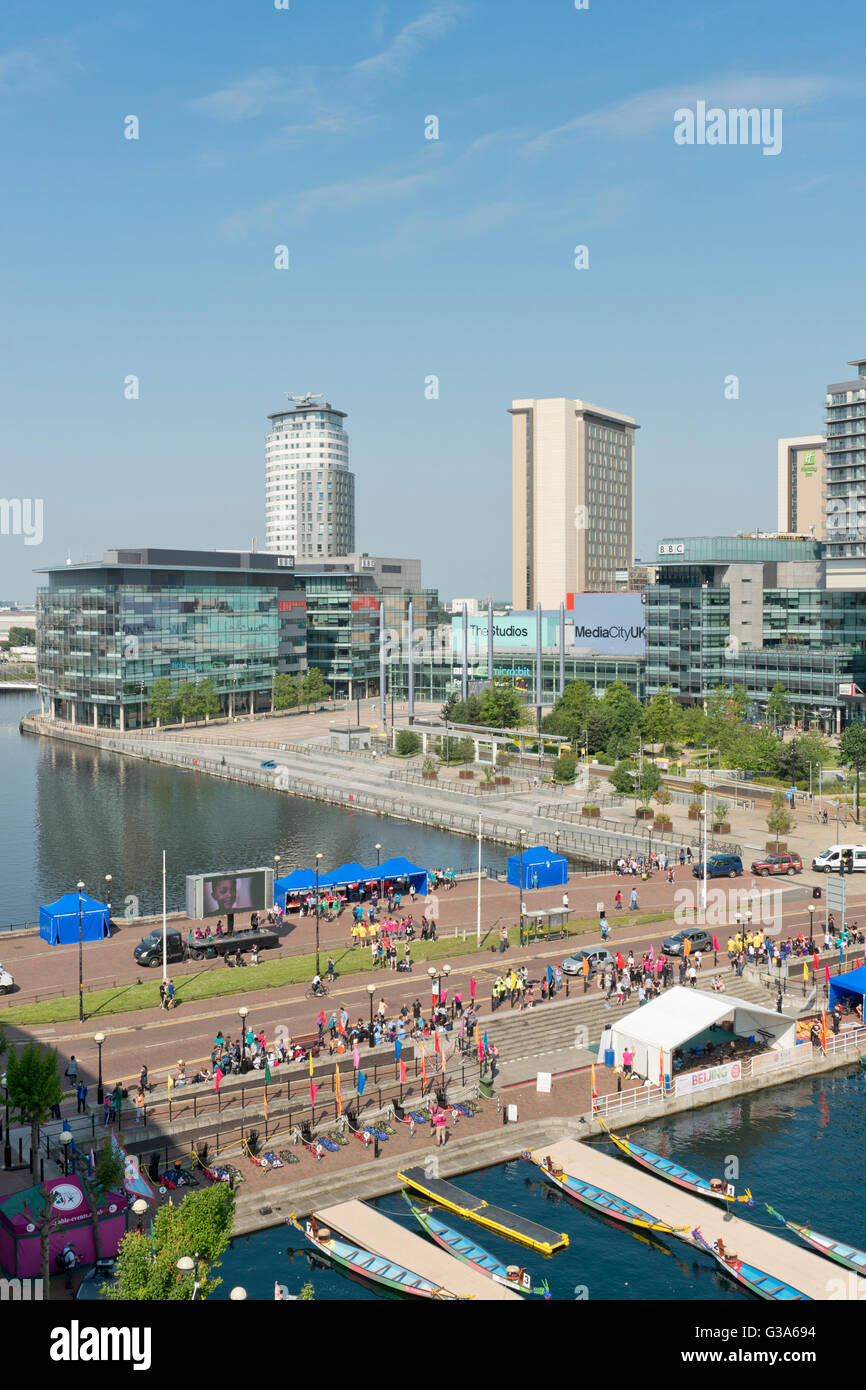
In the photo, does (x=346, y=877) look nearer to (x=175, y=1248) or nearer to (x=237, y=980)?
(x=237, y=980)

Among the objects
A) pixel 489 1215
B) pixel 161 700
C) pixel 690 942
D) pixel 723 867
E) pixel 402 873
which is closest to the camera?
pixel 489 1215

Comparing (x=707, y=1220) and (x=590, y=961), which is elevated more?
(x=590, y=961)

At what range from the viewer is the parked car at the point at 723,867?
6216 centimetres

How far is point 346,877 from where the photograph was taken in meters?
57.2

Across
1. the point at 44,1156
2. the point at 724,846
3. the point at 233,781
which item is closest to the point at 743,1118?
the point at 44,1156

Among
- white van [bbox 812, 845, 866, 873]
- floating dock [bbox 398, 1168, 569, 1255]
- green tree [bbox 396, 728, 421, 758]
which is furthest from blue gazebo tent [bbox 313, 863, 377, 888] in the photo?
green tree [bbox 396, 728, 421, 758]

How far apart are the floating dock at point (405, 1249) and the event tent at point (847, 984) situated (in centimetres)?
2155

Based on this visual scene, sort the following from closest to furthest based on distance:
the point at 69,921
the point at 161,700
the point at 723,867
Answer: the point at 69,921
the point at 723,867
the point at 161,700

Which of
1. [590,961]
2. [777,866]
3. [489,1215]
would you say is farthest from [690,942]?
[489,1215]

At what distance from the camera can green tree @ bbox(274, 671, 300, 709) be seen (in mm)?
147500

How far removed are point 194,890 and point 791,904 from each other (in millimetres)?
28330

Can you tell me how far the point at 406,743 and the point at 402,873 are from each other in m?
48.4

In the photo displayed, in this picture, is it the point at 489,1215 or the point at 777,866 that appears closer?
the point at 489,1215

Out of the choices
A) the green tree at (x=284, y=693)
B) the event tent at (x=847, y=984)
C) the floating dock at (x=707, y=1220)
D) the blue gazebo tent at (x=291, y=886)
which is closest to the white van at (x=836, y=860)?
the event tent at (x=847, y=984)
